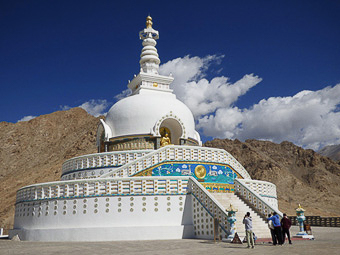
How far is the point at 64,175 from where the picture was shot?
22031mm

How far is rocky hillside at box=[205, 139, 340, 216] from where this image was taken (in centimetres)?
6550

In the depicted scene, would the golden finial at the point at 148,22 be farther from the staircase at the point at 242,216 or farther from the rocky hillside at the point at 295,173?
the rocky hillside at the point at 295,173

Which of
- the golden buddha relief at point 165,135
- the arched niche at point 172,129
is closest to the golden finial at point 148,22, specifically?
the arched niche at point 172,129

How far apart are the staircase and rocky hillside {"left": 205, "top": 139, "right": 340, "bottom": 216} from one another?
1493 inches

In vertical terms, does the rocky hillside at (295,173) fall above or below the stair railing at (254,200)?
above

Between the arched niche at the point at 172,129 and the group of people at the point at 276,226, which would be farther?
the arched niche at the point at 172,129

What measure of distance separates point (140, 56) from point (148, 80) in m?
3.46

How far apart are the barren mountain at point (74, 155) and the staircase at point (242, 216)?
3976 centimetres

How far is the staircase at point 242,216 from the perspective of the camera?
14.5 meters

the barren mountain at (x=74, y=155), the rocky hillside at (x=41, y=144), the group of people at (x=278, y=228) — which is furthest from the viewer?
the rocky hillside at (x=41, y=144)

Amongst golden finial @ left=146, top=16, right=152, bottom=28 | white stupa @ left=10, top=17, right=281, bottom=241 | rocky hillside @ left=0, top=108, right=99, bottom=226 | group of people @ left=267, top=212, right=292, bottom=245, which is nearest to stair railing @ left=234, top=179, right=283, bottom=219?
white stupa @ left=10, top=17, right=281, bottom=241

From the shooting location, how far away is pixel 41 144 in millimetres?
74312

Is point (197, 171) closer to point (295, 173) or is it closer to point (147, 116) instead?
point (147, 116)

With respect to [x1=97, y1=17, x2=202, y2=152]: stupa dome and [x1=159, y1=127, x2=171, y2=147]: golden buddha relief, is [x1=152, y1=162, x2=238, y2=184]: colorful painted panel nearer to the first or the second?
[x1=97, y1=17, x2=202, y2=152]: stupa dome
